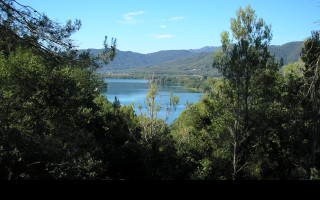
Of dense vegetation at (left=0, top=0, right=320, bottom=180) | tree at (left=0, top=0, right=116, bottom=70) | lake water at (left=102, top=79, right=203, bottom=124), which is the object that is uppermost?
tree at (left=0, top=0, right=116, bottom=70)

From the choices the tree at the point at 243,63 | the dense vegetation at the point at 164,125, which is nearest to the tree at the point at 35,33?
the dense vegetation at the point at 164,125

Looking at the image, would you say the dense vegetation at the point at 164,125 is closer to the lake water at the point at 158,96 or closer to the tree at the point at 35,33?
the tree at the point at 35,33

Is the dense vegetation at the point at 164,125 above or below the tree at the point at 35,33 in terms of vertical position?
below

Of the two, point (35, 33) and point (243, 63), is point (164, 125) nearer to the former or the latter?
point (243, 63)

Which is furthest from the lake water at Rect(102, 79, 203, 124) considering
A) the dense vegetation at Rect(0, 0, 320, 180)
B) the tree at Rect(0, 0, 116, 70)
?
the tree at Rect(0, 0, 116, 70)

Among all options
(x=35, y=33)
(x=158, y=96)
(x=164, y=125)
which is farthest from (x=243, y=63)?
(x=158, y=96)

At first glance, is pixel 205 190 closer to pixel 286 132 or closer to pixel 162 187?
pixel 162 187

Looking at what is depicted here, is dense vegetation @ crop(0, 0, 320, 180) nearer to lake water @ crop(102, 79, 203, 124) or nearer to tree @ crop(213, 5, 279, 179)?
tree @ crop(213, 5, 279, 179)

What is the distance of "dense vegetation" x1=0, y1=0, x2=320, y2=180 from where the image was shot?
Answer: 20.7 ft

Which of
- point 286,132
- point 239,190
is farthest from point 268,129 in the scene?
point 239,190

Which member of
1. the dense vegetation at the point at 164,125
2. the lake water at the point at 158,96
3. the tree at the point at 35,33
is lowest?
the lake water at the point at 158,96

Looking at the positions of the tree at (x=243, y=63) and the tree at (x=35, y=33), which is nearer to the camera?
the tree at (x=35, y=33)

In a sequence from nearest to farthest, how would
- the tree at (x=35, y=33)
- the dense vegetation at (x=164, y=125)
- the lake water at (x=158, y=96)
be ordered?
the tree at (x=35, y=33), the dense vegetation at (x=164, y=125), the lake water at (x=158, y=96)

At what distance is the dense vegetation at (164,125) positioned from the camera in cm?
630
